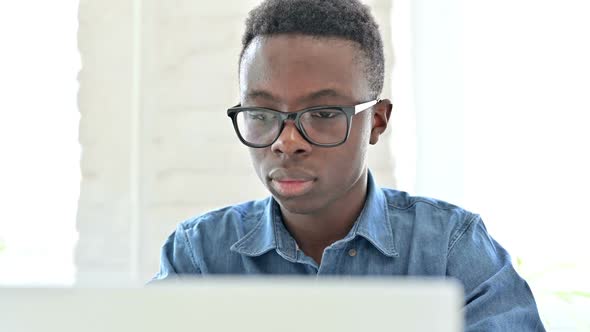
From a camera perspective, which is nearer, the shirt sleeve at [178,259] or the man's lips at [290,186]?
the man's lips at [290,186]

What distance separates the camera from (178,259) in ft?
4.50

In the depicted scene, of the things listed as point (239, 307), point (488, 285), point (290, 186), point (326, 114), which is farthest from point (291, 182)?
point (239, 307)

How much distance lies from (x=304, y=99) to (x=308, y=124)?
1.4 inches

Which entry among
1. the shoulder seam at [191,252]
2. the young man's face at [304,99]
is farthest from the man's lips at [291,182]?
the shoulder seam at [191,252]

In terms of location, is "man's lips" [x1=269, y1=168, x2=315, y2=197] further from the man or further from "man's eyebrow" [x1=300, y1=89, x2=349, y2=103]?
"man's eyebrow" [x1=300, y1=89, x2=349, y2=103]

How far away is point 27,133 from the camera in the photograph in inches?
76.0

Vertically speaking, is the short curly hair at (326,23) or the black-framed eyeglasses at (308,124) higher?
the short curly hair at (326,23)

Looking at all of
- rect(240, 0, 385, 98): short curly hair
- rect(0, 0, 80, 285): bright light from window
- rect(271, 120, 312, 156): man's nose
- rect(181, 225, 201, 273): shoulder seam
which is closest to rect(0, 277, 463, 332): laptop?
rect(271, 120, 312, 156): man's nose

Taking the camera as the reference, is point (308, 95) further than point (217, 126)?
No

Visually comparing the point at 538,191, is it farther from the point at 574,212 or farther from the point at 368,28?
the point at 368,28

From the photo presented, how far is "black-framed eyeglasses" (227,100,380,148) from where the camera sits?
115 cm

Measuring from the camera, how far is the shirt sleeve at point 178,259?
1.36 m

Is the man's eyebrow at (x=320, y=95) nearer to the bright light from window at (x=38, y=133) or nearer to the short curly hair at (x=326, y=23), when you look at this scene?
the short curly hair at (x=326, y=23)

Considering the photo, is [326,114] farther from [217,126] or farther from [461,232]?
[217,126]
